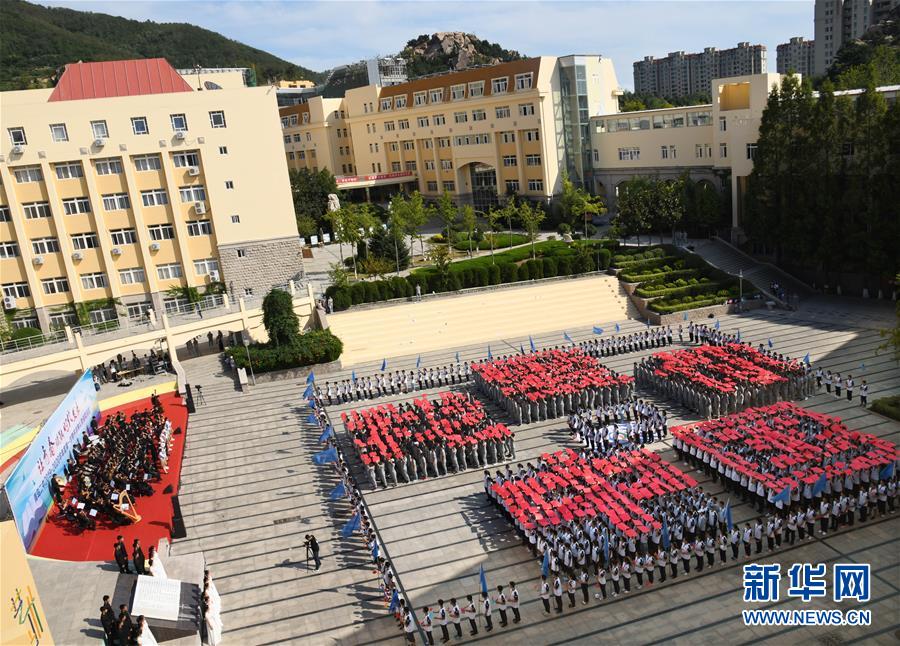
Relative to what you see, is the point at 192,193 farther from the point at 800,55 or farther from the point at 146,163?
the point at 800,55

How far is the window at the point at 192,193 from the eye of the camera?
3419 centimetres

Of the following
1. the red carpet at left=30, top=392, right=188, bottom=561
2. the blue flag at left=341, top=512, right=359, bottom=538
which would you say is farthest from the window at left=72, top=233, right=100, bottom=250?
the blue flag at left=341, top=512, right=359, bottom=538

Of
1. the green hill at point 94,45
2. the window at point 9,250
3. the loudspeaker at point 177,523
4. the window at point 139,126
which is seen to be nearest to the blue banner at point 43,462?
the loudspeaker at point 177,523

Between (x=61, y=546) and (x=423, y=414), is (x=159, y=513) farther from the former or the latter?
(x=423, y=414)

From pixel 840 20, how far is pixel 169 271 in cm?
10767

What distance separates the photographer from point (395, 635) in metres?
13.3

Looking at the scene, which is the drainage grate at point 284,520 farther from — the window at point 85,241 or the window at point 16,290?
the window at point 16,290

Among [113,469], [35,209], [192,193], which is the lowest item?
[113,469]

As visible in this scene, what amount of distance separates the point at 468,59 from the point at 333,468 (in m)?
88.5

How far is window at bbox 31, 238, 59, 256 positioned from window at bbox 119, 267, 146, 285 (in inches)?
118

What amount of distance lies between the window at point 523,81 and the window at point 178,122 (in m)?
22.6

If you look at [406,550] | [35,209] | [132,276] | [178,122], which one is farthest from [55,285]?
[406,550]

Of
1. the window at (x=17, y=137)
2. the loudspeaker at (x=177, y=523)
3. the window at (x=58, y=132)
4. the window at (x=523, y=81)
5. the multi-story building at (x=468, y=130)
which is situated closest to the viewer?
the loudspeaker at (x=177, y=523)

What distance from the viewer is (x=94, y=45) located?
3255 inches
